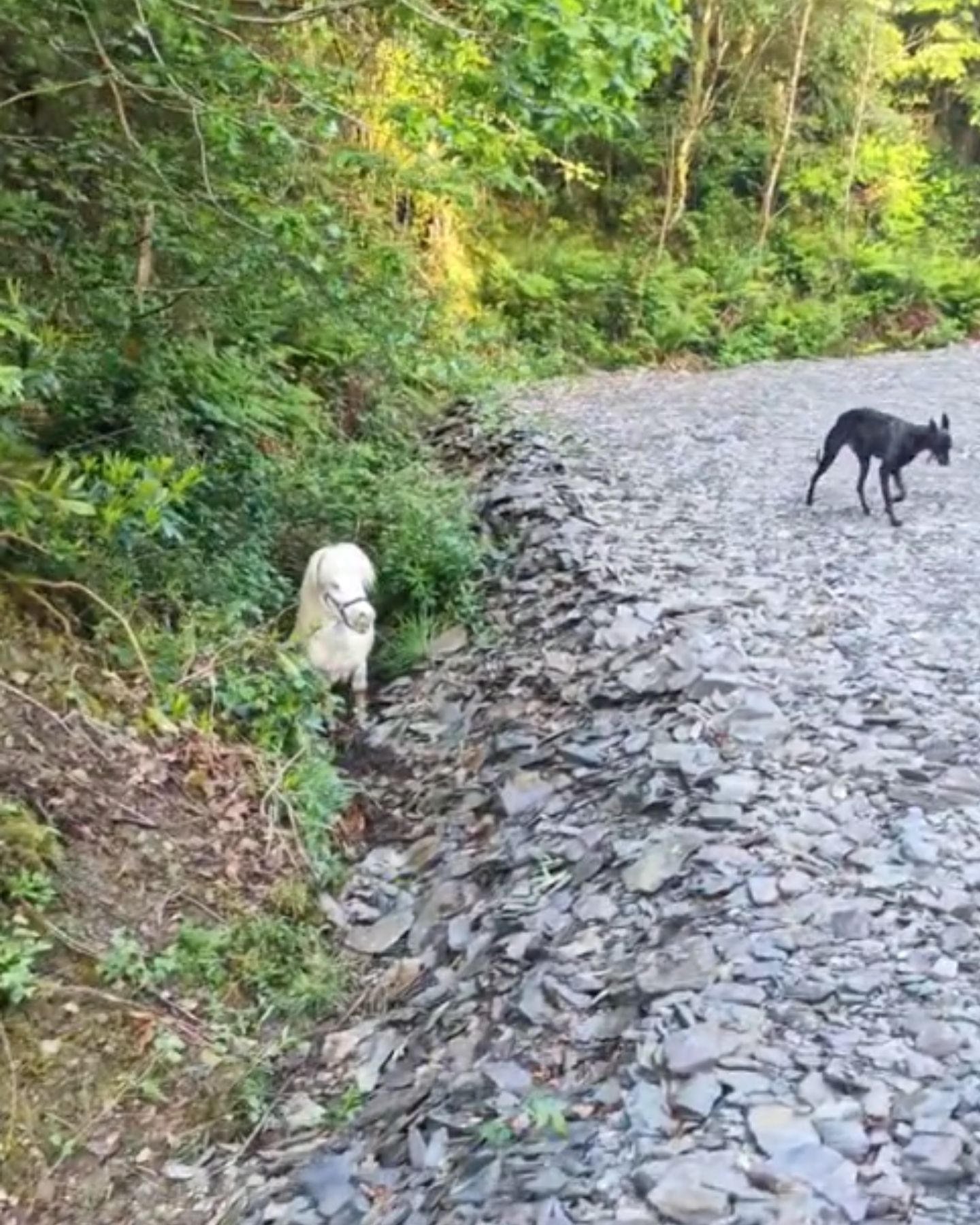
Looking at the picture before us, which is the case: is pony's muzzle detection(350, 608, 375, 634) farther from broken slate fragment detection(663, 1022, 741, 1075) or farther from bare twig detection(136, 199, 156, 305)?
broken slate fragment detection(663, 1022, 741, 1075)

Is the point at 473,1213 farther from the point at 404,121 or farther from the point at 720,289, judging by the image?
the point at 720,289

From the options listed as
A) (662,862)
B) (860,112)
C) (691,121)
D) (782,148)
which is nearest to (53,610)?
(662,862)

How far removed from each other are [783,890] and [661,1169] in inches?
48.5

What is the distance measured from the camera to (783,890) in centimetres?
412

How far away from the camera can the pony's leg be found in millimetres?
6484

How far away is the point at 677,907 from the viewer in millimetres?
4184

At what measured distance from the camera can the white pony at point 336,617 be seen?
6.24 metres

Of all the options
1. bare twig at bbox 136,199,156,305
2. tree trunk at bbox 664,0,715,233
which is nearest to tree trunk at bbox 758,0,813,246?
tree trunk at bbox 664,0,715,233

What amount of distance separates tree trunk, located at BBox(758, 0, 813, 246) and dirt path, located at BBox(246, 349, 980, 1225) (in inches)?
493

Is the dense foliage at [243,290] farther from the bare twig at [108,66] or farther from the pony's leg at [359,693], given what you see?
the pony's leg at [359,693]

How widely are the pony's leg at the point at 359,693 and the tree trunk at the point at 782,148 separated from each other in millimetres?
14412

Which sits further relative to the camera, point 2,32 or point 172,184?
point 172,184

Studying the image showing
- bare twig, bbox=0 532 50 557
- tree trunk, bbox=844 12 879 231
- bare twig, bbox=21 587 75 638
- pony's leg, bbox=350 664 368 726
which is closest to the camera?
bare twig, bbox=0 532 50 557

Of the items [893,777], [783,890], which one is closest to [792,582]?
[893,777]
